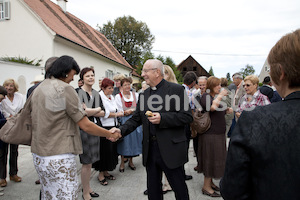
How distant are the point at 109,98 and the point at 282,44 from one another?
3.88 metres

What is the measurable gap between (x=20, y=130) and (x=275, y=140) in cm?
239

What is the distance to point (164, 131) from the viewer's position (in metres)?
2.79

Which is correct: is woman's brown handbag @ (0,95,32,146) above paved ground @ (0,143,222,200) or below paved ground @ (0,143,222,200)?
above

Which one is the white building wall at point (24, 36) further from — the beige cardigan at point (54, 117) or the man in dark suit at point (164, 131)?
the beige cardigan at point (54, 117)

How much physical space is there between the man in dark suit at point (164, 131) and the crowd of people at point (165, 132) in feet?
0.04

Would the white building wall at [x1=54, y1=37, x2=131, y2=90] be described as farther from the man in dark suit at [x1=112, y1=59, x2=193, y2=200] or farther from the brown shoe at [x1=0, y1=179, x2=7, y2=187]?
the man in dark suit at [x1=112, y1=59, x2=193, y2=200]

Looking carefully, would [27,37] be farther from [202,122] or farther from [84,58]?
[202,122]

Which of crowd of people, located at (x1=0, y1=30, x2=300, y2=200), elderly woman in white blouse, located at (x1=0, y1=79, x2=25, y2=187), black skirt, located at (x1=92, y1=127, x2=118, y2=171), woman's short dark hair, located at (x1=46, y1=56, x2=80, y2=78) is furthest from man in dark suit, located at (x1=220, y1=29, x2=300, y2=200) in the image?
elderly woman in white blouse, located at (x1=0, y1=79, x2=25, y2=187)

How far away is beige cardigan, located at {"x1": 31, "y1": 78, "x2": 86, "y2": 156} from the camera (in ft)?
7.44

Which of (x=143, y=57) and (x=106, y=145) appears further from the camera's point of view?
(x=143, y=57)

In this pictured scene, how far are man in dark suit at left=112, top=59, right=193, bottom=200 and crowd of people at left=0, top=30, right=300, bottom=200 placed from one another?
0.04 ft

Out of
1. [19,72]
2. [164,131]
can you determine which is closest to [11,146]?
[164,131]

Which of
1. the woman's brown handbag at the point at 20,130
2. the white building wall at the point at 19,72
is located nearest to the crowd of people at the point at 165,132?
the woman's brown handbag at the point at 20,130

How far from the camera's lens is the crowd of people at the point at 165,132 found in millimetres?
1144
